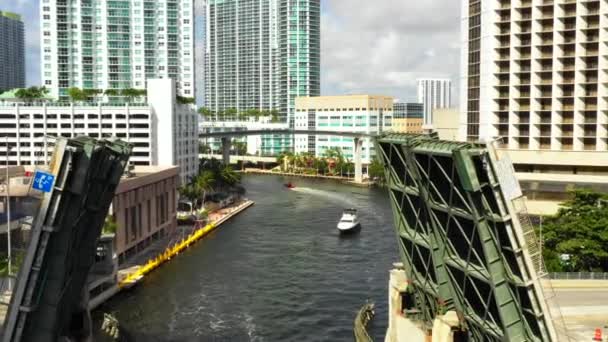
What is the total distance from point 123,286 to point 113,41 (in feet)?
292

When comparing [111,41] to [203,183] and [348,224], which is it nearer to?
[203,183]

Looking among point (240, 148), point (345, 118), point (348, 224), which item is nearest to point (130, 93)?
point (348, 224)

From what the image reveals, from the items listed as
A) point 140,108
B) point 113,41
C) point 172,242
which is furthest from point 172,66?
point 172,242

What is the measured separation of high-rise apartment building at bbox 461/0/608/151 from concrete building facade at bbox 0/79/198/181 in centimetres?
4106

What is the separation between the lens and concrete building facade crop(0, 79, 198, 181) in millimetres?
91125

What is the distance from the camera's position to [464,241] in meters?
26.0

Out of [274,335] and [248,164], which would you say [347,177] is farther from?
[274,335]

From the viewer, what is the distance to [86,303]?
34188 mm

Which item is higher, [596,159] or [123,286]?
[596,159]

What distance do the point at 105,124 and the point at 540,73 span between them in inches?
2184

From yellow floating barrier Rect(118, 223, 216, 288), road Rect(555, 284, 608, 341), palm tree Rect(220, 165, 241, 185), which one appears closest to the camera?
road Rect(555, 284, 608, 341)

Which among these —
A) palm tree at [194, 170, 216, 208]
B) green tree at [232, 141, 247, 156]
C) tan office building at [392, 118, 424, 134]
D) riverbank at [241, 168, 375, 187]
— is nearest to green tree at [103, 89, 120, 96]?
palm tree at [194, 170, 216, 208]

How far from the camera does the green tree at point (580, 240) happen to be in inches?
1674

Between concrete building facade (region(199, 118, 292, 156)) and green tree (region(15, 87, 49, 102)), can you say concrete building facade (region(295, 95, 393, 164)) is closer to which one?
concrete building facade (region(199, 118, 292, 156))
